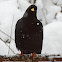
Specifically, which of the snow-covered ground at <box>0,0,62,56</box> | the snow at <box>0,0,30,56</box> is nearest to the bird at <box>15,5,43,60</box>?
the snow-covered ground at <box>0,0,62,56</box>

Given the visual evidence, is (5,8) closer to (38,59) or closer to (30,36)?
(30,36)

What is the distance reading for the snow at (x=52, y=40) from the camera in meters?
1.43

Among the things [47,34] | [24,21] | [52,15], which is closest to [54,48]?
[47,34]

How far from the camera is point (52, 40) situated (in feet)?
5.07

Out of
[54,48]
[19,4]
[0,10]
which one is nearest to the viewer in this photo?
[54,48]

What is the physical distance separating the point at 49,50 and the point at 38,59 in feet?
2.54

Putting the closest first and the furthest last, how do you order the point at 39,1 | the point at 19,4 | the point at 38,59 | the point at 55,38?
the point at 38,59 < the point at 55,38 < the point at 19,4 < the point at 39,1

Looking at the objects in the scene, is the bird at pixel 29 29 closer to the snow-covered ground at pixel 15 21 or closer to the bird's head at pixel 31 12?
the bird's head at pixel 31 12

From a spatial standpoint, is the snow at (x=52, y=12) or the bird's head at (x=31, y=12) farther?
the snow at (x=52, y=12)

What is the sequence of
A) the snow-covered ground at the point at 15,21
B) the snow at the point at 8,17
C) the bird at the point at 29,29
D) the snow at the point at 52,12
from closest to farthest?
the bird at the point at 29,29, the snow-covered ground at the point at 15,21, the snow at the point at 8,17, the snow at the point at 52,12

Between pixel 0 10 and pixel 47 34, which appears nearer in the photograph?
pixel 47 34

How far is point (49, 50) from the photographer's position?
1.45m

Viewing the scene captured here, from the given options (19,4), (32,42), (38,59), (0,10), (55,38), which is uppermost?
(19,4)

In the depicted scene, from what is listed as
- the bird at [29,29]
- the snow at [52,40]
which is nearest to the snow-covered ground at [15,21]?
the snow at [52,40]
